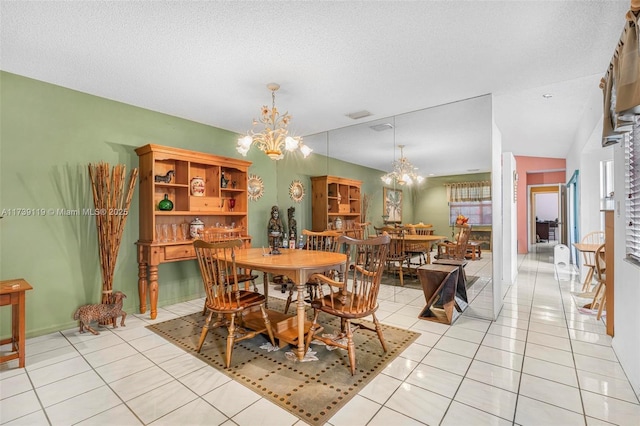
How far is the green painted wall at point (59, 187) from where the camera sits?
113 inches

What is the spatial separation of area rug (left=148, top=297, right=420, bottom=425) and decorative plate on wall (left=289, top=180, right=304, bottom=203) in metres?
2.71

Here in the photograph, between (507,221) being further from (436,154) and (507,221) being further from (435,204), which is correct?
(436,154)

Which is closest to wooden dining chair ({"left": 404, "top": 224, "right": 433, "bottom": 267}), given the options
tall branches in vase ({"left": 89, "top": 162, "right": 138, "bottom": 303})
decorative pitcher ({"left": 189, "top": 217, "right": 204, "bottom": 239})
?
decorative pitcher ({"left": 189, "top": 217, "right": 204, "bottom": 239})

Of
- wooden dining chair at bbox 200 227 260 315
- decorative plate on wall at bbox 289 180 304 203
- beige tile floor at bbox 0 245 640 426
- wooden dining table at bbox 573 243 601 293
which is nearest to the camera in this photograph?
beige tile floor at bbox 0 245 640 426

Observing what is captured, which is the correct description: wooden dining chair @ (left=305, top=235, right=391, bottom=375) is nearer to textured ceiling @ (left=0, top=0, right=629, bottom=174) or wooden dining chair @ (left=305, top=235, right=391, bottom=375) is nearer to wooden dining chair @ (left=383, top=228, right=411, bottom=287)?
textured ceiling @ (left=0, top=0, right=629, bottom=174)

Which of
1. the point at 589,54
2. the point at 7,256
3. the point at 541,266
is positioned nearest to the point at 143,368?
the point at 7,256

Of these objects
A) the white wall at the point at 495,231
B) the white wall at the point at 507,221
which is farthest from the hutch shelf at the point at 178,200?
the white wall at the point at 507,221

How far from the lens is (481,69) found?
2.87 meters

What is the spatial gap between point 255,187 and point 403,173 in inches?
96.8

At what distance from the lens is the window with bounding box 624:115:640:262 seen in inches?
82.2

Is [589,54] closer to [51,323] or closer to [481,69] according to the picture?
[481,69]

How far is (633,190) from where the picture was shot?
217cm

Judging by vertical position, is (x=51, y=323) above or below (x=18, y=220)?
below

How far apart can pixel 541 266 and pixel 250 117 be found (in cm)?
685
